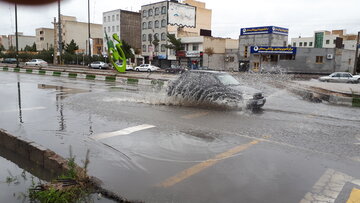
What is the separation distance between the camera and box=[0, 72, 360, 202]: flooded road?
13.4 ft

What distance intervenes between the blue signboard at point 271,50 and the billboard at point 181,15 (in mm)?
22690

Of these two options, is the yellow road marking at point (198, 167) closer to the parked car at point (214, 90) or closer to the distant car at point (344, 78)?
the parked car at point (214, 90)

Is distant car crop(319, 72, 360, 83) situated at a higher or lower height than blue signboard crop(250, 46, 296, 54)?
lower

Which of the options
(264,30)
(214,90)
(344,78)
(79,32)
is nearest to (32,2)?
(214,90)

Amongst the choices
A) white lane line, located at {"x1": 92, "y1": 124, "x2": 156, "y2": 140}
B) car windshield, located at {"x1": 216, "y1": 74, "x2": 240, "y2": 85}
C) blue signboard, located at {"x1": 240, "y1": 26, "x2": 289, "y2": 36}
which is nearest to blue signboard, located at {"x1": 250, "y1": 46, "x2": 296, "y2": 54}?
blue signboard, located at {"x1": 240, "y1": 26, "x2": 289, "y2": 36}

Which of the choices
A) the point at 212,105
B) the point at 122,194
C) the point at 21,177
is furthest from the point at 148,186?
the point at 212,105

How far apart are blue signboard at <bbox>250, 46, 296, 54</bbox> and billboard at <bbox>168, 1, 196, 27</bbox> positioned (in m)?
22.7

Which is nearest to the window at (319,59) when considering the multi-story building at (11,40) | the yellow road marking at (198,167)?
the yellow road marking at (198,167)

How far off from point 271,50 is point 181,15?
26.3 m

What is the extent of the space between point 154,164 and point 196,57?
51645 millimetres

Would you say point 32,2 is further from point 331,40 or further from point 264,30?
point 331,40

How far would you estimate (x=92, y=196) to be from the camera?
12.5 ft

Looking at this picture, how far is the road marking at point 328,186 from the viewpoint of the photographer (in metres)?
3.81

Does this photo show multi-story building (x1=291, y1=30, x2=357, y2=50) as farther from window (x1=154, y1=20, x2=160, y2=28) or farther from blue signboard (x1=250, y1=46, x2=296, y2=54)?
window (x1=154, y1=20, x2=160, y2=28)
